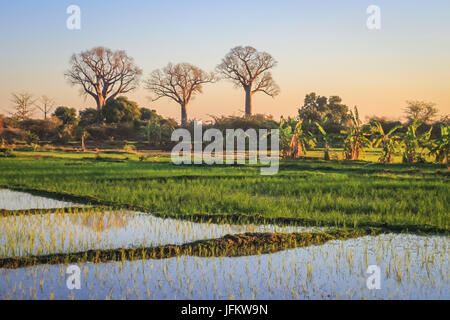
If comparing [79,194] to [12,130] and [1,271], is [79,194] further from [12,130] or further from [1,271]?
[12,130]

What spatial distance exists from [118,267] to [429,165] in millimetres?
13757

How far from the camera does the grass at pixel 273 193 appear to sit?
7.01m

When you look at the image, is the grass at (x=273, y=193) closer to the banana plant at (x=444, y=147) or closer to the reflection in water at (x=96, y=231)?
the reflection in water at (x=96, y=231)

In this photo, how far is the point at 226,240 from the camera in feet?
17.9

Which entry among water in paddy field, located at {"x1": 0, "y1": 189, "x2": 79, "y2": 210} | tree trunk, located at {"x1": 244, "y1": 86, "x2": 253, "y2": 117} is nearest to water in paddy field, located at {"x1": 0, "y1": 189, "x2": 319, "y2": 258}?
water in paddy field, located at {"x1": 0, "y1": 189, "x2": 79, "y2": 210}

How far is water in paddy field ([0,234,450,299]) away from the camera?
3.81m

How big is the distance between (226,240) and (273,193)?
4.55 metres

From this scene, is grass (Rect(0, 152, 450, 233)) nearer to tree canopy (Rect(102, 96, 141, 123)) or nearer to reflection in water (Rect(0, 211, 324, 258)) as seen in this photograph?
reflection in water (Rect(0, 211, 324, 258))

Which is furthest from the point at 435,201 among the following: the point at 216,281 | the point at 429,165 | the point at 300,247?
the point at 429,165

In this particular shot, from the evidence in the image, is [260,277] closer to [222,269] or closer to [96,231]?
[222,269]

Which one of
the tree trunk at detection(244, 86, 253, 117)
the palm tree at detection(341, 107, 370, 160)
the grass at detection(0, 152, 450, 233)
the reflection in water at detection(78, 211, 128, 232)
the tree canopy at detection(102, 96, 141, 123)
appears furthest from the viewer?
the tree trunk at detection(244, 86, 253, 117)

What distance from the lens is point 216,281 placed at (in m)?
4.12

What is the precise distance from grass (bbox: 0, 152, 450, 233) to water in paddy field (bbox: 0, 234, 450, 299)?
58.4 inches

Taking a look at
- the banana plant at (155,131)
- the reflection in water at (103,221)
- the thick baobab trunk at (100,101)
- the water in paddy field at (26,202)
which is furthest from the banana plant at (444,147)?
the thick baobab trunk at (100,101)
